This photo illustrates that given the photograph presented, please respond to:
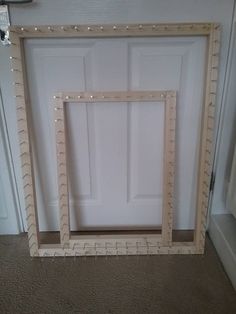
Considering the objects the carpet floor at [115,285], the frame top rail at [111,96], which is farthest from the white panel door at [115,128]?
the carpet floor at [115,285]

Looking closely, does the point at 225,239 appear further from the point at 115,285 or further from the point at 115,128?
the point at 115,128

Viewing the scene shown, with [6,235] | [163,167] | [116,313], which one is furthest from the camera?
[6,235]

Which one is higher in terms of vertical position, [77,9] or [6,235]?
[77,9]

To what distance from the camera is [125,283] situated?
47.2 inches

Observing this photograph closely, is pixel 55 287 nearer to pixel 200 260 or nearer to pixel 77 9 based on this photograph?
pixel 200 260

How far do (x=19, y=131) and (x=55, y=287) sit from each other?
0.71 meters

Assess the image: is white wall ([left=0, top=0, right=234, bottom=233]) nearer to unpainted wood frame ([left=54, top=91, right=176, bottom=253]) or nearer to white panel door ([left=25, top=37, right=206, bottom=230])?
white panel door ([left=25, top=37, right=206, bottom=230])

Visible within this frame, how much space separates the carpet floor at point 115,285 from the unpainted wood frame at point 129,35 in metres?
0.06

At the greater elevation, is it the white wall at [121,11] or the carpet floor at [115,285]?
the white wall at [121,11]

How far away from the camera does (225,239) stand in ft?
4.16

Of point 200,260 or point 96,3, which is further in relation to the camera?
point 200,260

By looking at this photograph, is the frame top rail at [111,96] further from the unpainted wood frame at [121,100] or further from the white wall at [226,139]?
the white wall at [226,139]

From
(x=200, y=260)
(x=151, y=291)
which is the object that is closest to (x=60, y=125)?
(x=151, y=291)

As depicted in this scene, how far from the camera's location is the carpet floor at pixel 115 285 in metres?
1.09
